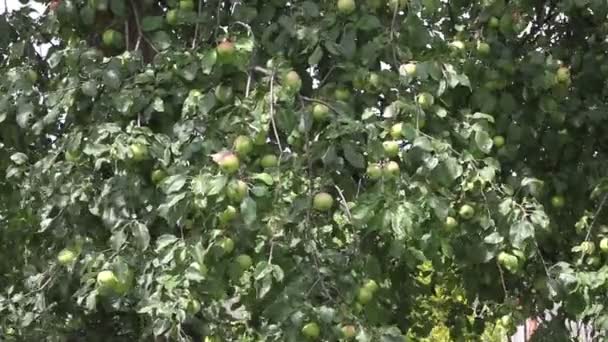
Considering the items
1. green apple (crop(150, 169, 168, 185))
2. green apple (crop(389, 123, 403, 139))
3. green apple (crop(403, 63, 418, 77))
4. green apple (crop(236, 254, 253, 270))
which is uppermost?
Answer: green apple (crop(403, 63, 418, 77))

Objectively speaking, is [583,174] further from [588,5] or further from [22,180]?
[22,180]

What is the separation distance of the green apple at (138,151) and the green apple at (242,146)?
0.24 metres

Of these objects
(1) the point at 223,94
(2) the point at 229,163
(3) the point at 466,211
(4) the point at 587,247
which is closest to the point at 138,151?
(1) the point at 223,94

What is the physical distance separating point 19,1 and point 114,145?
855 mm

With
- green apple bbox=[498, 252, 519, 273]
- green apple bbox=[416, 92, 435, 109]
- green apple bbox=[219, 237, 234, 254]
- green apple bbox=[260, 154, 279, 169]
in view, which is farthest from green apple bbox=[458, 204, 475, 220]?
green apple bbox=[219, 237, 234, 254]

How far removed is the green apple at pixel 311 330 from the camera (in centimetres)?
171

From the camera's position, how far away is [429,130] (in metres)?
2.05

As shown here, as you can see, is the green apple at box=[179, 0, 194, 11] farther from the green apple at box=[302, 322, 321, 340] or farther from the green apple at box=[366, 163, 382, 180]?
the green apple at box=[302, 322, 321, 340]

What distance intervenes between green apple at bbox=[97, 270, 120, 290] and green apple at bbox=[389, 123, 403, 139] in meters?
0.59

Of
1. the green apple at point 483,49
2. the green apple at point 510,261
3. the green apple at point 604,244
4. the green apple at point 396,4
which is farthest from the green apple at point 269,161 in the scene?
the green apple at point 604,244

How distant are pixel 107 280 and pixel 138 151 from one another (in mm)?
259

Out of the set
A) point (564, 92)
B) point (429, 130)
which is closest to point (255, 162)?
point (429, 130)

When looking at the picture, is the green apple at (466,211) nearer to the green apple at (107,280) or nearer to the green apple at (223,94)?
the green apple at (223,94)

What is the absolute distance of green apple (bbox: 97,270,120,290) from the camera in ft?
5.82
